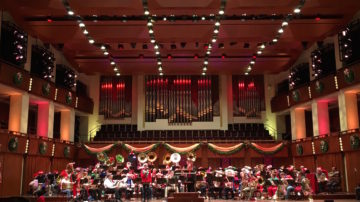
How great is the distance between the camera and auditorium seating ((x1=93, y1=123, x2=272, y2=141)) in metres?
25.6

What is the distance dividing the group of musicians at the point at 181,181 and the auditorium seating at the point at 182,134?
780 cm

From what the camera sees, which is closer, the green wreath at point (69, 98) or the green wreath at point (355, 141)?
the green wreath at point (355, 141)

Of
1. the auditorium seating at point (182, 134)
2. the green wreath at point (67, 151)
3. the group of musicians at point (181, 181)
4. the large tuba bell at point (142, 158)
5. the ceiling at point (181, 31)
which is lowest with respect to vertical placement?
the group of musicians at point (181, 181)

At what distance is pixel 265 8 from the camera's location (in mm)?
16406

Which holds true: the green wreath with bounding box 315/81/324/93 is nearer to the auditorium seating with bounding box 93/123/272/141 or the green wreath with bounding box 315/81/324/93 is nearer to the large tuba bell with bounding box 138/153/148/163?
the auditorium seating with bounding box 93/123/272/141

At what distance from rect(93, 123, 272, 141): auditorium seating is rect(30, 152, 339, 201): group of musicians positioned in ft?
25.6

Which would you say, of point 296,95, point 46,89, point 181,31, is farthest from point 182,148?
point 46,89

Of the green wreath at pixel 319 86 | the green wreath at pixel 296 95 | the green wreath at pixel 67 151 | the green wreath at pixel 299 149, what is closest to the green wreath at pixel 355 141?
the green wreath at pixel 319 86

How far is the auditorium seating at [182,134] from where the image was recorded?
1008 inches

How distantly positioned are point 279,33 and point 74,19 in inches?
379

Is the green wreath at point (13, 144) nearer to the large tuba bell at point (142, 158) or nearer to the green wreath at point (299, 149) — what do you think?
the large tuba bell at point (142, 158)

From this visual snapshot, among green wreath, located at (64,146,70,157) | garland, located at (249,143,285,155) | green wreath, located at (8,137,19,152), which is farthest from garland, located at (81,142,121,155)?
garland, located at (249,143,285,155)

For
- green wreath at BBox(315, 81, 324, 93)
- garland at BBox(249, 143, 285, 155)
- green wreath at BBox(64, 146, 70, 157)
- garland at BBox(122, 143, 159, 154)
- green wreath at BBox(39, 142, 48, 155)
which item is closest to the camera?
green wreath at BBox(39, 142, 48, 155)

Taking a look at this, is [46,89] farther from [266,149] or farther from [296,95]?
[296,95]
